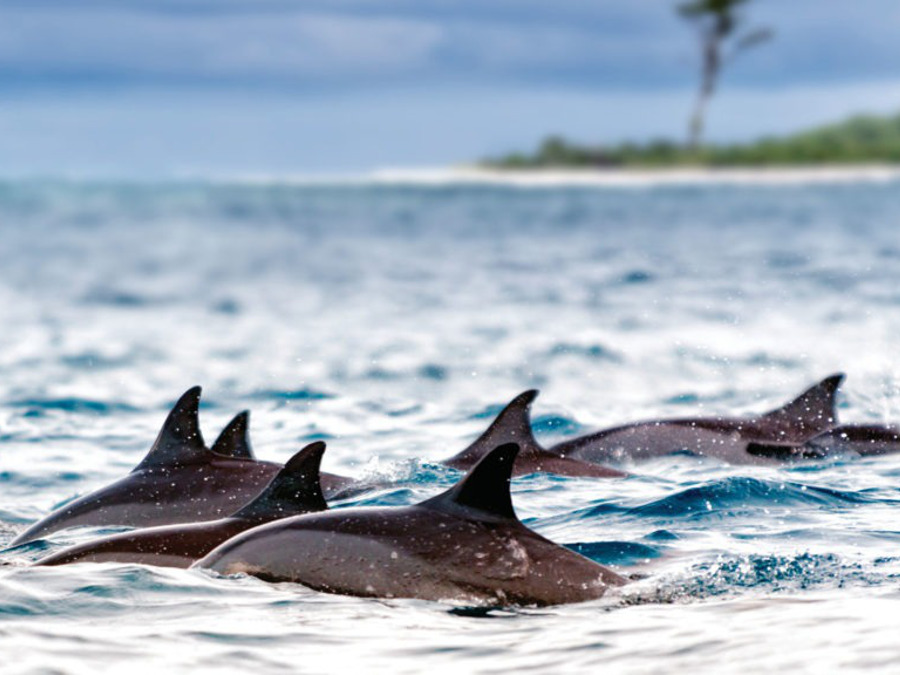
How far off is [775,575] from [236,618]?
3105 millimetres

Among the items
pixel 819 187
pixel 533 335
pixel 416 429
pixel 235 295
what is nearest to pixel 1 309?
pixel 235 295

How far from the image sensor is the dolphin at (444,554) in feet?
26.2

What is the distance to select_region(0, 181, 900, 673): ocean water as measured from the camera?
764 centimetres

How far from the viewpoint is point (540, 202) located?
106 metres

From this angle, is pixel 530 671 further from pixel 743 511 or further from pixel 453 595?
pixel 743 511

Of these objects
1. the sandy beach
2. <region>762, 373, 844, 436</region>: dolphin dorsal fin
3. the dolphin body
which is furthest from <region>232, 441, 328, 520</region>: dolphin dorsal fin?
the sandy beach

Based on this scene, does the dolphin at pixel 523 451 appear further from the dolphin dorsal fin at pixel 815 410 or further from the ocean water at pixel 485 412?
the dolphin dorsal fin at pixel 815 410

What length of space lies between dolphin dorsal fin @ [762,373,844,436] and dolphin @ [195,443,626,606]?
5857mm

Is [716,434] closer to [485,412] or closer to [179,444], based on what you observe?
[179,444]

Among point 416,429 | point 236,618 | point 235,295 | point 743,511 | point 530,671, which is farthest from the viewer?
point 235,295

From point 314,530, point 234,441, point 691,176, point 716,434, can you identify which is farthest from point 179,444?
point 691,176

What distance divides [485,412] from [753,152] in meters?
111

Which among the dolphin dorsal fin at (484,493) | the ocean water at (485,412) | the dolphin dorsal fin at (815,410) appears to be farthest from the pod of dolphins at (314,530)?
the dolphin dorsal fin at (815,410)

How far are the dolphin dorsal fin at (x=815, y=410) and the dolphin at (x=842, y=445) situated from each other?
11cm
